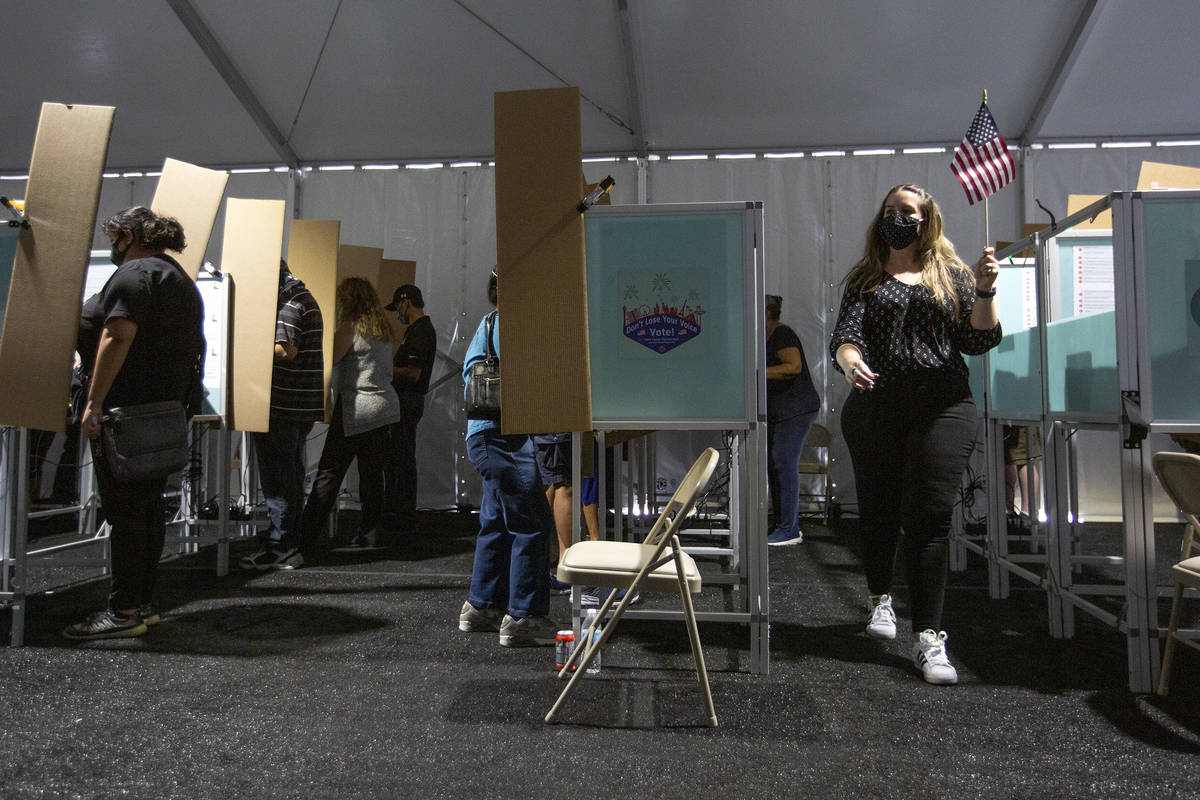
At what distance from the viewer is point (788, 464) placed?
5434 mm

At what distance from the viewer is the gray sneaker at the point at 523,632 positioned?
2.98m

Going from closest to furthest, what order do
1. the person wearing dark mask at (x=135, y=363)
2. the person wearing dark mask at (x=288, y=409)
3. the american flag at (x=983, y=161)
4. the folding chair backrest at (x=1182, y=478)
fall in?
→ 1. the folding chair backrest at (x=1182, y=478)
2. the american flag at (x=983, y=161)
3. the person wearing dark mask at (x=135, y=363)
4. the person wearing dark mask at (x=288, y=409)

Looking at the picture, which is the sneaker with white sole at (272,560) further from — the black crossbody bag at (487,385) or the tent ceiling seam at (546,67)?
the tent ceiling seam at (546,67)

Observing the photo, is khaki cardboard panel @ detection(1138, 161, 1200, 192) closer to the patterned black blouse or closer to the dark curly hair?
the patterned black blouse

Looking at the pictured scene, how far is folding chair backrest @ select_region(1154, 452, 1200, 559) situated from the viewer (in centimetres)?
230

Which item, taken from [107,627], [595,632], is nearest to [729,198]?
[595,632]

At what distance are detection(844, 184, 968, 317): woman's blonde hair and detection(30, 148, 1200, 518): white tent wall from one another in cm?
355

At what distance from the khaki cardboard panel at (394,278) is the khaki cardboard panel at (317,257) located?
1.38 metres

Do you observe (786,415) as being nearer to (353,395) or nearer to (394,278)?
(353,395)

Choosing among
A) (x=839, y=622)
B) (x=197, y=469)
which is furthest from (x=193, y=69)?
(x=839, y=622)

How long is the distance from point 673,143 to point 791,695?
5.18 metres

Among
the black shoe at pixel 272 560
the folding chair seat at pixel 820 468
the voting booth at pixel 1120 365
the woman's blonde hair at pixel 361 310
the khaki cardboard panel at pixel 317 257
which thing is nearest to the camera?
the voting booth at pixel 1120 365

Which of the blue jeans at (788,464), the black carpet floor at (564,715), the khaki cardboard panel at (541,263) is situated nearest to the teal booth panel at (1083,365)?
the black carpet floor at (564,715)

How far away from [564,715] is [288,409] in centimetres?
269
